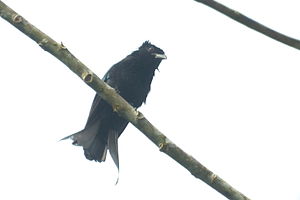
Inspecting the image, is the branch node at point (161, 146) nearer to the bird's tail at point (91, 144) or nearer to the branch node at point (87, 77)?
the branch node at point (87, 77)

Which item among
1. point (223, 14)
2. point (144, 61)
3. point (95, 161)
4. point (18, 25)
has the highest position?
point (144, 61)

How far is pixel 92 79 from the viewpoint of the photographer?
368cm

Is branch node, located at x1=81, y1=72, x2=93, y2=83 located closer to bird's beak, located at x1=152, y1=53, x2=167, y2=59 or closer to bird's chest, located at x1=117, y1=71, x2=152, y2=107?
bird's chest, located at x1=117, y1=71, x2=152, y2=107

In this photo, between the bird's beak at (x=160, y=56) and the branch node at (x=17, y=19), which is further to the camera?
the bird's beak at (x=160, y=56)

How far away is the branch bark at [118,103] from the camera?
3.32m

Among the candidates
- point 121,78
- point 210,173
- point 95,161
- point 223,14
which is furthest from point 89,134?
point 223,14

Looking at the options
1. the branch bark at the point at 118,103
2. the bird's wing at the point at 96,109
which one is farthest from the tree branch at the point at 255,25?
the bird's wing at the point at 96,109

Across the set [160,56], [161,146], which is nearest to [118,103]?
[161,146]

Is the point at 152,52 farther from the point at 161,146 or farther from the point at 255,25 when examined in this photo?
the point at 255,25

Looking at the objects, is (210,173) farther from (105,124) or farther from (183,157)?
(105,124)

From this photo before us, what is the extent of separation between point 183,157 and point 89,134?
261cm

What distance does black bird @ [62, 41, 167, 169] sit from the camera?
231 inches

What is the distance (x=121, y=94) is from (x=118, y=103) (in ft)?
9.40

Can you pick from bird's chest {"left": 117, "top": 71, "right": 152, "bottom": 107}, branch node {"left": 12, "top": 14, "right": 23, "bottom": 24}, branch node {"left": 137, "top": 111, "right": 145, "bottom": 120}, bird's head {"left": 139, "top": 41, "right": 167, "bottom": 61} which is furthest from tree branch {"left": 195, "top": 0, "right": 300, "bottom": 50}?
bird's head {"left": 139, "top": 41, "right": 167, "bottom": 61}
